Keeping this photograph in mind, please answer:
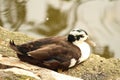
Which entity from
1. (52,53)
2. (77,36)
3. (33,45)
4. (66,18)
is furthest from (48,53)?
(66,18)

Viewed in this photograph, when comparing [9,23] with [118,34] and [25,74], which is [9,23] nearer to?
[118,34]

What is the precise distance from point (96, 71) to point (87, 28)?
2.65m

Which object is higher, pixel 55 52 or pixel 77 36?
pixel 77 36

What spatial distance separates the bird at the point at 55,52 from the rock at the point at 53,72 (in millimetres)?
89

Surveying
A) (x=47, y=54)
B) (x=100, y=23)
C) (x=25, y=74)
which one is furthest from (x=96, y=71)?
(x=100, y=23)

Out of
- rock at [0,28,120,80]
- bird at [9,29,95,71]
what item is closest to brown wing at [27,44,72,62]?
bird at [9,29,95,71]

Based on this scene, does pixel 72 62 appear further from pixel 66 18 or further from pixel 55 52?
pixel 66 18

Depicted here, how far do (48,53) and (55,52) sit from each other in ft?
0.24

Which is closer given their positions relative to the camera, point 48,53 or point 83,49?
point 48,53

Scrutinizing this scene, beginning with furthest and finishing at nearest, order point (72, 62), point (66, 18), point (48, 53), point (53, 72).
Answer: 1. point (66, 18)
2. point (72, 62)
3. point (48, 53)
4. point (53, 72)

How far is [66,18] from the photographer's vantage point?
25.7ft

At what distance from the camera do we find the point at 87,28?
7.51 metres

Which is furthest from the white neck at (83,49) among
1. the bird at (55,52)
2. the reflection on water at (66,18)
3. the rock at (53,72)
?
the reflection on water at (66,18)

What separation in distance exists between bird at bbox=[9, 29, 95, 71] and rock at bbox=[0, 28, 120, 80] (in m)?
0.09
